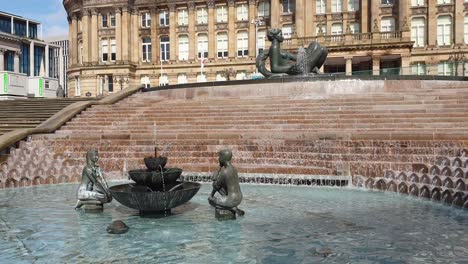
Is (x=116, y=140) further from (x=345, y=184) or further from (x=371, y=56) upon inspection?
(x=371, y=56)

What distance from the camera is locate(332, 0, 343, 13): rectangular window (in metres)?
57.5

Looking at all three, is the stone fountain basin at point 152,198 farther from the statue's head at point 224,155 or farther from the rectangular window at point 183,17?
the rectangular window at point 183,17

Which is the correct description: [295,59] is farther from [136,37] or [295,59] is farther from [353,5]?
[136,37]

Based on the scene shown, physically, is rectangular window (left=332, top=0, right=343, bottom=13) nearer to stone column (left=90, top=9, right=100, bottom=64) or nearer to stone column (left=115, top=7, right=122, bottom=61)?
stone column (left=115, top=7, right=122, bottom=61)

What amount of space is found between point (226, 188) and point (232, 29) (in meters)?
56.6

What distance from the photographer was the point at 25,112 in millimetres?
22172

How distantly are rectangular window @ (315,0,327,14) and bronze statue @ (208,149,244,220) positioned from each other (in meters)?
53.1

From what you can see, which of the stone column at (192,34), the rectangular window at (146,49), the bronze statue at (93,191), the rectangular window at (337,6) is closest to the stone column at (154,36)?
the rectangular window at (146,49)

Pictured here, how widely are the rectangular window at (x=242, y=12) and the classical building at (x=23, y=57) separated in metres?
25.3

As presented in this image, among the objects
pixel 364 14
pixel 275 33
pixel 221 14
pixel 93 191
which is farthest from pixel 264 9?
pixel 93 191

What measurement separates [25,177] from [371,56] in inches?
1656

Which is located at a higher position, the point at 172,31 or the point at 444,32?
the point at 172,31

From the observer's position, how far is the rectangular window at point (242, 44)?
62.7 meters

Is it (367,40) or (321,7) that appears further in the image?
(321,7)
